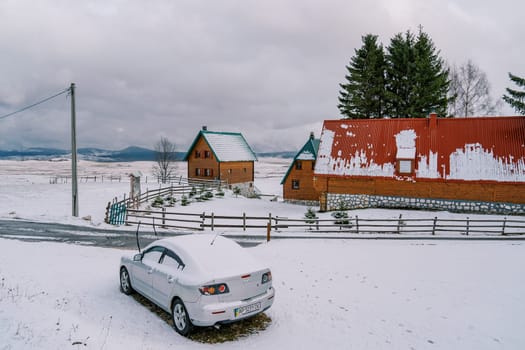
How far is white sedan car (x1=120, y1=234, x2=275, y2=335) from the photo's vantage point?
22.6ft

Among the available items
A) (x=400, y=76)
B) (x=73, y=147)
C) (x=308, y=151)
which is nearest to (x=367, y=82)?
(x=400, y=76)

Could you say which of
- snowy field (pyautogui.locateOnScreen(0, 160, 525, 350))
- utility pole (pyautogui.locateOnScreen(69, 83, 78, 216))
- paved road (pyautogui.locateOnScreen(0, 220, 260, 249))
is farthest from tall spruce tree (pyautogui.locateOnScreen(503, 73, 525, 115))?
utility pole (pyautogui.locateOnScreen(69, 83, 78, 216))

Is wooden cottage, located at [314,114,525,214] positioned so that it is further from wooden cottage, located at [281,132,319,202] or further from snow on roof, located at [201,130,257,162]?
snow on roof, located at [201,130,257,162]

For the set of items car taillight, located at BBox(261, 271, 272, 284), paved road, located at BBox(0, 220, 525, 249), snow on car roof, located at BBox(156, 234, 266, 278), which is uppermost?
snow on car roof, located at BBox(156, 234, 266, 278)

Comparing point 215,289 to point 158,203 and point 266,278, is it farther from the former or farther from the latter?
point 158,203

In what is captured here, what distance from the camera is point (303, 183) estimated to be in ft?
123

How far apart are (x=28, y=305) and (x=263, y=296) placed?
4774 mm

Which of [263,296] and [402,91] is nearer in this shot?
[263,296]

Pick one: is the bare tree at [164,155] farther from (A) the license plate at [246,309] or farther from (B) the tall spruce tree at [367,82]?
(A) the license plate at [246,309]

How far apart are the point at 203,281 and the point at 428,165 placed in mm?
23763

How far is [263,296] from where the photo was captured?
7.55m

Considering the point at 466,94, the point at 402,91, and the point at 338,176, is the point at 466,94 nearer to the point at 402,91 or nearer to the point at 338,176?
the point at 402,91

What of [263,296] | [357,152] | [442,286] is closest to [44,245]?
[263,296]

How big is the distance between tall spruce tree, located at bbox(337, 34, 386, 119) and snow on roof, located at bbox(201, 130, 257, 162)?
51.0 ft
